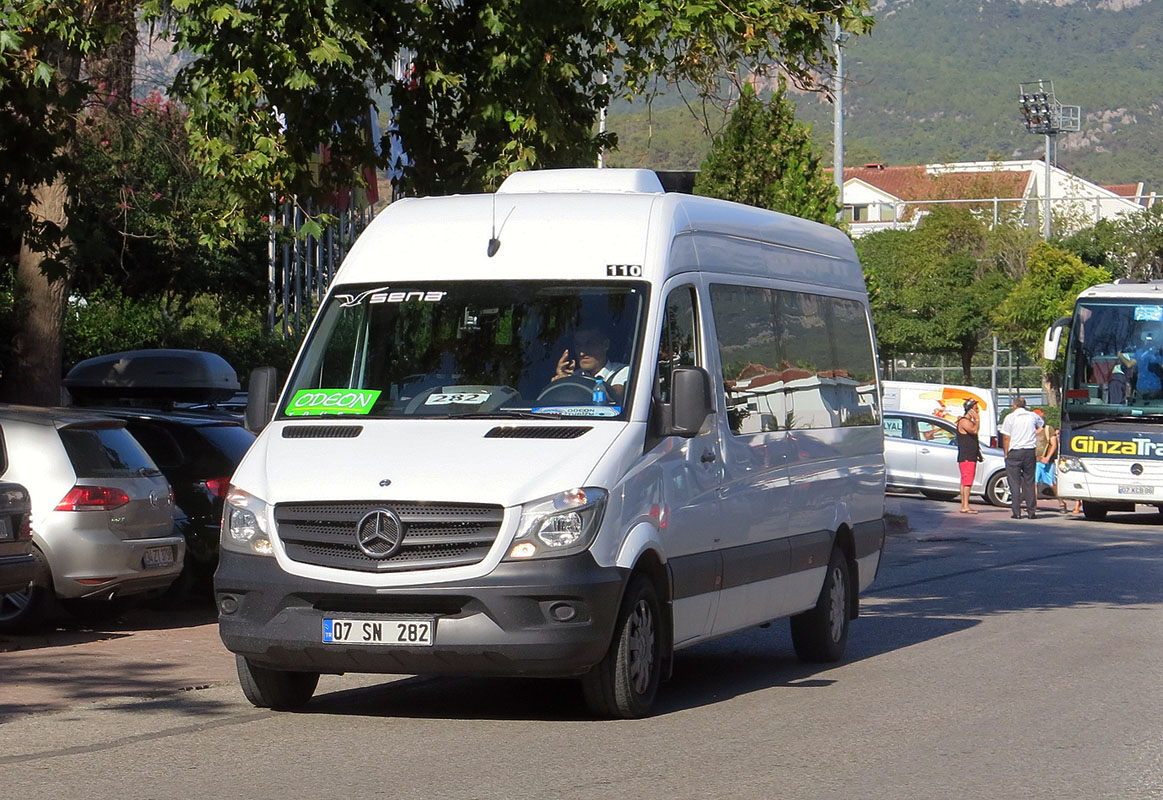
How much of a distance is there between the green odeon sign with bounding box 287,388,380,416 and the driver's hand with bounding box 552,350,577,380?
967mm

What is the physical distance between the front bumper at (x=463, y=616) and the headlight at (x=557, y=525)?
6 cm

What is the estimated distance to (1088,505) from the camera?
3019cm

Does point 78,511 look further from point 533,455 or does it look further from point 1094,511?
point 1094,511

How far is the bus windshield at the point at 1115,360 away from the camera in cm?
2833

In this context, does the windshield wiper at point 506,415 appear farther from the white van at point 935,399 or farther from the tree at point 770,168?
the white van at point 935,399

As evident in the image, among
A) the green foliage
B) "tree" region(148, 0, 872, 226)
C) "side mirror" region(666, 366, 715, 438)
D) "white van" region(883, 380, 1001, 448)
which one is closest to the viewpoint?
"side mirror" region(666, 366, 715, 438)

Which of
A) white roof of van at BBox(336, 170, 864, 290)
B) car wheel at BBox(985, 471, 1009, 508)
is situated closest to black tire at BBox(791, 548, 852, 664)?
white roof of van at BBox(336, 170, 864, 290)

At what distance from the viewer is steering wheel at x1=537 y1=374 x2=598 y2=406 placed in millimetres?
9102

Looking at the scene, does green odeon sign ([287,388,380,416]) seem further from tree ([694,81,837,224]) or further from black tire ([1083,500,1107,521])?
tree ([694,81,837,224])

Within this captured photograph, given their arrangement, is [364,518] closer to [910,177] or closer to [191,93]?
[191,93]

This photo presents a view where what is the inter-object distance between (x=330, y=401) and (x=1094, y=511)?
23175 millimetres

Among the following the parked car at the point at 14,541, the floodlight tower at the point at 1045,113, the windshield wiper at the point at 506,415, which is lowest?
the parked car at the point at 14,541

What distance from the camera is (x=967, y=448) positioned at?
31.8m

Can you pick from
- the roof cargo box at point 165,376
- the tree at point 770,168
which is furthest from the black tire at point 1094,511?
the roof cargo box at point 165,376
